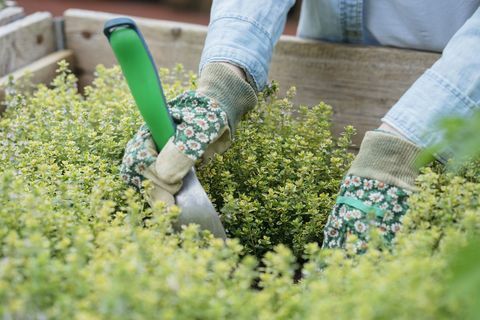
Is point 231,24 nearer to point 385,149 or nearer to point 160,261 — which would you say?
point 385,149

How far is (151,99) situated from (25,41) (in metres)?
0.78

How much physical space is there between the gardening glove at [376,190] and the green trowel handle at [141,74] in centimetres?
28

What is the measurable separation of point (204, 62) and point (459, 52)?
421mm

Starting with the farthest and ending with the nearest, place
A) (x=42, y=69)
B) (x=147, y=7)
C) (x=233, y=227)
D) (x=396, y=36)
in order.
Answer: (x=147, y=7) < (x=42, y=69) < (x=396, y=36) < (x=233, y=227)

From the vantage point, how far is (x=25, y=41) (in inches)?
65.6

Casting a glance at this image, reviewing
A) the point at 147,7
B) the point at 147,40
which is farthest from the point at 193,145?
the point at 147,7

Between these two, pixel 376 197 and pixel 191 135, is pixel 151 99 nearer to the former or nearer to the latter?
pixel 191 135

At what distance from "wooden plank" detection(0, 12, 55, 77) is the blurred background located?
94.8 inches

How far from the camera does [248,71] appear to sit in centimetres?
120

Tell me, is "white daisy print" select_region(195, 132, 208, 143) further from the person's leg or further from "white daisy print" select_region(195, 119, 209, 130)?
the person's leg

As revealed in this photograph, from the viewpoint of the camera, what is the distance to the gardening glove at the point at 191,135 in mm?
1021

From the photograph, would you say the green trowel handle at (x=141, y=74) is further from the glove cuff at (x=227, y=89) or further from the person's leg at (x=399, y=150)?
the person's leg at (x=399, y=150)

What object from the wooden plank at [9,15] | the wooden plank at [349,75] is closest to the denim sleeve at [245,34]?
the wooden plank at [349,75]

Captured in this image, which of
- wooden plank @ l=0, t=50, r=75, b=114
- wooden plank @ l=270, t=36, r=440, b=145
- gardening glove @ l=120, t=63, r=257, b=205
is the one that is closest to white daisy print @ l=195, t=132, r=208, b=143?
gardening glove @ l=120, t=63, r=257, b=205
